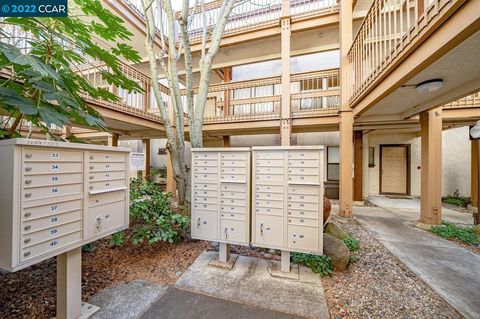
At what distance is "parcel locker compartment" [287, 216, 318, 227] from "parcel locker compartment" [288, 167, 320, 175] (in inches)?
22.3

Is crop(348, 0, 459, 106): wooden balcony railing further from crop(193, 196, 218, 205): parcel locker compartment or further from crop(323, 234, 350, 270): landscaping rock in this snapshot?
crop(193, 196, 218, 205): parcel locker compartment

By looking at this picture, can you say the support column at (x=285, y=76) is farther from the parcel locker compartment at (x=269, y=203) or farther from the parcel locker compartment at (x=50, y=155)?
the parcel locker compartment at (x=50, y=155)

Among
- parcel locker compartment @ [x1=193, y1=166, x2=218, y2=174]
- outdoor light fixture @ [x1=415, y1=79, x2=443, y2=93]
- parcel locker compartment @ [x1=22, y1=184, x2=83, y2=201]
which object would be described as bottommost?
parcel locker compartment @ [x1=22, y1=184, x2=83, y2=201]

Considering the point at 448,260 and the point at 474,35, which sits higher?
the point at 474,35

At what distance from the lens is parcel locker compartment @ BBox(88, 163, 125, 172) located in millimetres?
1749

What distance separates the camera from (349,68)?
15.6 feet

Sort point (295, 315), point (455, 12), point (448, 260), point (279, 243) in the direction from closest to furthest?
point (455, 12)
point (295, 315)
point (279, 243)
point (448, 260)

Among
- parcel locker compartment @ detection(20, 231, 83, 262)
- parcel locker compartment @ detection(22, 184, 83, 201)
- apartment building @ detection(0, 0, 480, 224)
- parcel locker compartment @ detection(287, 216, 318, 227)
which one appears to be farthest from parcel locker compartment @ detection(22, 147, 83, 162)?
apartment building @ detection(0, 0, 480, 224)

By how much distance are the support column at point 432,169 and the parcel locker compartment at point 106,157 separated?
231 inches

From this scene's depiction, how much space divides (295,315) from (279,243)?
0.76 m

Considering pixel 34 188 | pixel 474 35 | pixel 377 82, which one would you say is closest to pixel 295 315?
pixel 34 188

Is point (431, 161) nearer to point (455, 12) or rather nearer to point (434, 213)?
point (434, 213)

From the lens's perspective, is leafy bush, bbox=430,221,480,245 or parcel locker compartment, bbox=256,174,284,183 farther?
leafy bush, bbox=430,221,480,245

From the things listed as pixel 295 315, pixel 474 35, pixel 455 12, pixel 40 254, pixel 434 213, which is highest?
pixel 455 12
